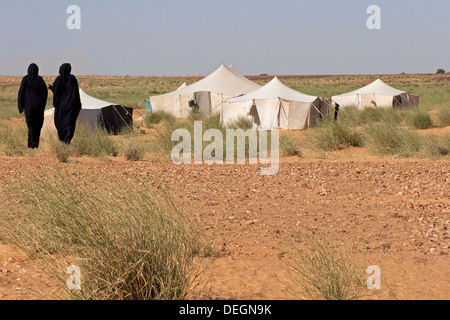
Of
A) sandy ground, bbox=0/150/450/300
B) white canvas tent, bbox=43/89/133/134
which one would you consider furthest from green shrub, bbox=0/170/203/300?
white canvas tent, bbox=43/89/133/134

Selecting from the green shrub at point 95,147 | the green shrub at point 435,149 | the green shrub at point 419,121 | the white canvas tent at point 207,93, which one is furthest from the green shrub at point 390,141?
the white canvas tent at point 207,93

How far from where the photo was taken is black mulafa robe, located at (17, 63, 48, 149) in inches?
566

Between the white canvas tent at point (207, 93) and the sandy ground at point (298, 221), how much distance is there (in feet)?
56.6

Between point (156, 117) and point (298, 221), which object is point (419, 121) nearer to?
point (156, 117)

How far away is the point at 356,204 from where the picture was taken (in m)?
8.27

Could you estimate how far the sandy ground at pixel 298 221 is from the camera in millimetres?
5289

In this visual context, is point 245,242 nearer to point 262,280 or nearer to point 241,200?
point 262,280

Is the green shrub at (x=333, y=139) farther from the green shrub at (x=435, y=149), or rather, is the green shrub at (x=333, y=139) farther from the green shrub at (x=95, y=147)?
the green shrub at (x=95, y=147)

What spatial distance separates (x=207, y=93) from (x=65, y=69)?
14.9 metres

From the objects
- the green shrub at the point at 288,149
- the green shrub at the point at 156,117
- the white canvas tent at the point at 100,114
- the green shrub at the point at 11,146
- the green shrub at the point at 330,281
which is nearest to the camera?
the green shrub at the point at 330,281

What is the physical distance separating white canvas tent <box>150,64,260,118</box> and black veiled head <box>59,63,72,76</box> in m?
14.1

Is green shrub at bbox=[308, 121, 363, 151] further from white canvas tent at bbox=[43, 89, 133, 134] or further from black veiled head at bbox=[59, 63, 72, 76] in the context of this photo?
white canvas tent at bbox=[43, 89, 133, 134]

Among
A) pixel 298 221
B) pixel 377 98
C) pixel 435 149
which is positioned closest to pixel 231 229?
pixel 298 221
